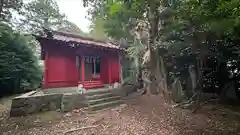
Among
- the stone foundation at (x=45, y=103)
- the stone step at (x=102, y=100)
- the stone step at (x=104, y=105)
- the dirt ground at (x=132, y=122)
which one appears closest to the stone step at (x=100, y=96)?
the stone step at (x=102, y=100)

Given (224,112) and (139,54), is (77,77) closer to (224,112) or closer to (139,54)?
(139,54)

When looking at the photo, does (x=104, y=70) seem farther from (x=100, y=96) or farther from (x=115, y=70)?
(x=100, y=96)

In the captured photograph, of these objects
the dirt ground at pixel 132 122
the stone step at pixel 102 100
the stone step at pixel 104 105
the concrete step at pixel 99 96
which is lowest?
the dirt ground at pixel 132 122

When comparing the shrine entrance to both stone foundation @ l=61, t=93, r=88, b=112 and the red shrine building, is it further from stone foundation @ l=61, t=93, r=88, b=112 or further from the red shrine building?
stone foundation @ l=61, t=93, r=88, b=112

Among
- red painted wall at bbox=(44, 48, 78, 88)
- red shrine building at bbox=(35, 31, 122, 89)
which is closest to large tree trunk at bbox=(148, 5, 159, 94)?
red shrine building at bbox=(35, 31, 122, 89)

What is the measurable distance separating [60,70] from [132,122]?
5.89 metres

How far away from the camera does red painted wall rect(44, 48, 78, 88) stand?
10.5m

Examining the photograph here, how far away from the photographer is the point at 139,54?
12.8 meters

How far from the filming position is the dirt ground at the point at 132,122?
636 cm

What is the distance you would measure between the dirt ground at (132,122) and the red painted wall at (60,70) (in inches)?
109

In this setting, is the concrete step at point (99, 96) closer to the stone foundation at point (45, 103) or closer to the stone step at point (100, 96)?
the stone step at point (100, 96)

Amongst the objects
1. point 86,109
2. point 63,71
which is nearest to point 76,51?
point 63,71

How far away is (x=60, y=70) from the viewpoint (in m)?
11.0

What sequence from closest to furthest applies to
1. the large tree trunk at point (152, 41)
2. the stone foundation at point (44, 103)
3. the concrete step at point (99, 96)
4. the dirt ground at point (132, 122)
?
the dirt ground at point (132, 122) → the stone foundation at point (44, 103) → the concrete step at point (99, 96) → the large tree trunk at point (152, 41)
